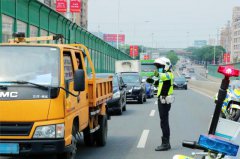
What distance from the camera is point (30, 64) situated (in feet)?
24.3

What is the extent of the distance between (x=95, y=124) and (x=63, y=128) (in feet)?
10.1

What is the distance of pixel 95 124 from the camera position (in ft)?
32.6

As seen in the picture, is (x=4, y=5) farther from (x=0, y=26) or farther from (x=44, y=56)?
(x=44, y=56)

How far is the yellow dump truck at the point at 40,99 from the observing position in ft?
22.1

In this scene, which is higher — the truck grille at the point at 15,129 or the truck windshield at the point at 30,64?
the truck windshield at the point at 30,64

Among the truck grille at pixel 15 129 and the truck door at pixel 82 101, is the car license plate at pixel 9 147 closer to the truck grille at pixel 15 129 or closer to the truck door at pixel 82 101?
the truck grille at pixel 15 129

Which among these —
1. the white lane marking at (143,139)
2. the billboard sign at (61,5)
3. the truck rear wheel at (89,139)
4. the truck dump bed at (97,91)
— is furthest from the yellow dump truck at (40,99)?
the billboard sign at (61,5)

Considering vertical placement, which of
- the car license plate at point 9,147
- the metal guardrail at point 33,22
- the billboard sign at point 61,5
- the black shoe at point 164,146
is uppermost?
the billboard sign at point 61,5

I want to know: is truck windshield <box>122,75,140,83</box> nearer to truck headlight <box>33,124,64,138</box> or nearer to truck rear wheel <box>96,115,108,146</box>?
truck rear wheel <box>96,115,108,146</box>

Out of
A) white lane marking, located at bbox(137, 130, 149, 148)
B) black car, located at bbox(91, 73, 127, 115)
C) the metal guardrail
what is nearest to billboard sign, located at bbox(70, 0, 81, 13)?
the metal guardrail

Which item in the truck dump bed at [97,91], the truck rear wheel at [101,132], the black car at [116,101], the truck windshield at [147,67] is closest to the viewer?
the truck dump bed at [97,91]

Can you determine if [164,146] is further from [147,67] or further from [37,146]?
[147,67]

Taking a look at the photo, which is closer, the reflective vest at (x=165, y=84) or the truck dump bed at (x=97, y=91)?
the truck dump bed at (x=97, y=91)

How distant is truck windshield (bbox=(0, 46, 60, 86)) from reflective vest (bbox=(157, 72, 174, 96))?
2964 millimetres
